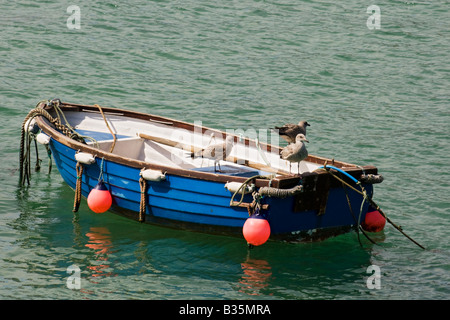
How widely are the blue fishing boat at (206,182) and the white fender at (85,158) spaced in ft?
0.05

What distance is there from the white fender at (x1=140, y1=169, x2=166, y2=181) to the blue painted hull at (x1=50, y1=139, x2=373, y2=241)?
0.13 m

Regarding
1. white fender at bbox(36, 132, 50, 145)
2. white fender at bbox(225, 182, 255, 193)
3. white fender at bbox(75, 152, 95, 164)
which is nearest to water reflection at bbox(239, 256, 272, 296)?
white fender at bbox(225, 182, 255, 193)

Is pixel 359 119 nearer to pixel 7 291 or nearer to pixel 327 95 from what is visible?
pixel 327 95

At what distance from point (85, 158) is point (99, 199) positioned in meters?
0.69

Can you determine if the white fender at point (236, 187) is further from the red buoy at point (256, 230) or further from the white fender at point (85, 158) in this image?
the white fender at point (85, 158)

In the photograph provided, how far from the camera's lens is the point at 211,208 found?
1145cm

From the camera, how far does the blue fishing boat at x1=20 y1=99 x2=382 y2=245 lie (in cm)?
1105

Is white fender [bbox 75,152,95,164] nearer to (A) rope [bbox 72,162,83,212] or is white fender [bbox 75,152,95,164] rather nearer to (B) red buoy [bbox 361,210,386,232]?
(A) rope [bbox 72,162,83,212]

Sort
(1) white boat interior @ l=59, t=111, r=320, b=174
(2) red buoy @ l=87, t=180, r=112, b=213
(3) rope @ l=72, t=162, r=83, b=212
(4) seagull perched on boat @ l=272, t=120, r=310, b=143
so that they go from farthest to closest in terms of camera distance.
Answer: (1) white boat interior @ l=59, t=111, r=320, b=174
(3) rope @ l=72, t=162, r=83, b=212
(2) red buoy @ l=87, t=180, r=112, b=213
(4) seagull perched on boat @ l=272, t=120, r=310, b=143

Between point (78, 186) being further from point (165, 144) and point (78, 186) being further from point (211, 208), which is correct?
point (211, 208)

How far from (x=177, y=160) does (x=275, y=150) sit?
1977mm

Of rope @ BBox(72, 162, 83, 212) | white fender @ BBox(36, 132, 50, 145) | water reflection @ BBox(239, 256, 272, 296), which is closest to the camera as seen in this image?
water reflection @ BBox(239, 256, 272, 296)

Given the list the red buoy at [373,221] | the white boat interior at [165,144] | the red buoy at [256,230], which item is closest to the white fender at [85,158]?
the white boat interior at [165,144]

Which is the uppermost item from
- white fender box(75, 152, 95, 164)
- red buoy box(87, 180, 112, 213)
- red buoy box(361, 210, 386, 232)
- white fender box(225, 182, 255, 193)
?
white fender box(75, 152, 95, 164)
